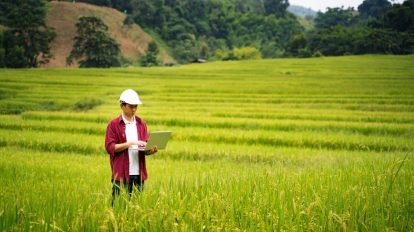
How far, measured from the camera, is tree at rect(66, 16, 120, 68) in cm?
6084

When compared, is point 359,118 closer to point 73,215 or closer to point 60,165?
point 60,165

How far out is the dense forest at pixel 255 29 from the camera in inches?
2744

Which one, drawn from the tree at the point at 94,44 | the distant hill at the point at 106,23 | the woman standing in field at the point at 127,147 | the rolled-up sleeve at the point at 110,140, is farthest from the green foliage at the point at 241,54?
the rolled-up sleeve at the point at 110,140

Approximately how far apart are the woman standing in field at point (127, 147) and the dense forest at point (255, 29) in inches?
2239

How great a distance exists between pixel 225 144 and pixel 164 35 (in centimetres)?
8814

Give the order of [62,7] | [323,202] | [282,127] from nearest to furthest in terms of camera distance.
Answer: [323,202] < [282,127] < [62,7]

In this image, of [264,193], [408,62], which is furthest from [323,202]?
[408,62]


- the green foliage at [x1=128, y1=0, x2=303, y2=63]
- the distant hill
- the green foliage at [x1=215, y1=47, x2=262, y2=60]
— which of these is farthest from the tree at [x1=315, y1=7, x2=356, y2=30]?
the distant hill

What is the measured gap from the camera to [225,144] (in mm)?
12867

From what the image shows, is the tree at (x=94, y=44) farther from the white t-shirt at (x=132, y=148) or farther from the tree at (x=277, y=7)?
the tree at (x=277, y=7)

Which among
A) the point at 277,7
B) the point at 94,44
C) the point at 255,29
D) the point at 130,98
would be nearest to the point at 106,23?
the point at 94,44

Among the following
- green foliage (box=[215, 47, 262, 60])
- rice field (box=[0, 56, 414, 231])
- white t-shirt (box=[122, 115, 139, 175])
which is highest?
green foliage (box=[215, 47, 262, 60])

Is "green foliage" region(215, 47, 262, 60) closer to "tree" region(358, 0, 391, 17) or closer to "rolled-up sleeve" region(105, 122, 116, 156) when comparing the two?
"tree" region(358, 0, 391, 17)

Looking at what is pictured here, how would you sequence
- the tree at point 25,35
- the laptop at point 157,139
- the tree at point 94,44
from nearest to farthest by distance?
the laptop at point 157,139 < the tree at point 25,35 < the tree at point 94,44
